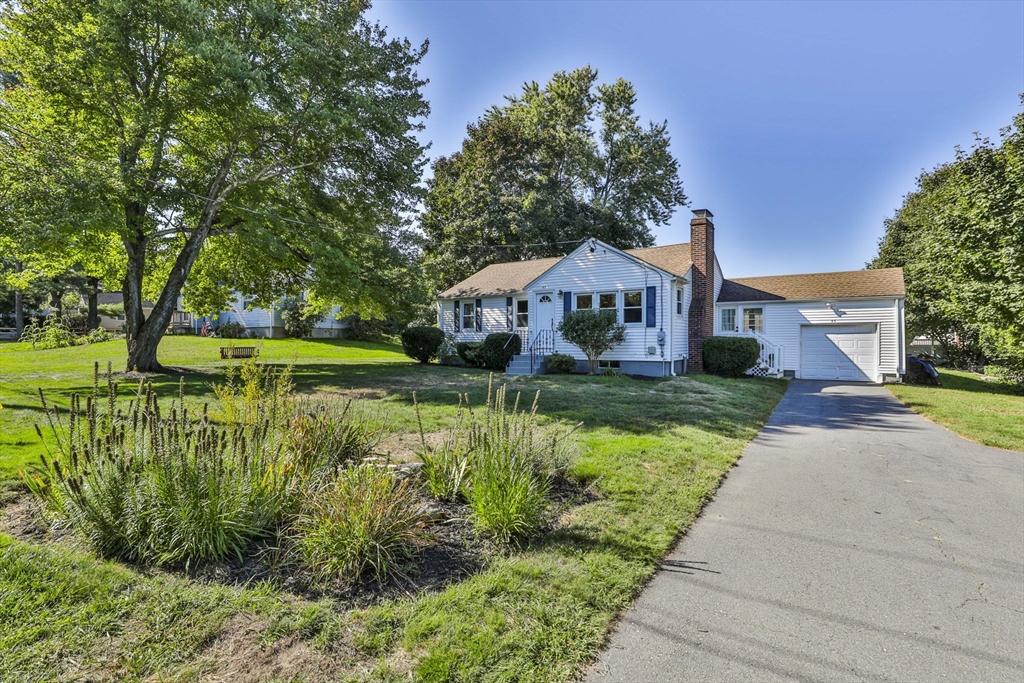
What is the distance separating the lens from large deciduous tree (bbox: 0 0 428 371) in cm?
1159

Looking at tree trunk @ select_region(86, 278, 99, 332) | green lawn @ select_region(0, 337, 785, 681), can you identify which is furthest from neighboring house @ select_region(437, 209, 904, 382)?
tree trunk @ select_region(86, 278, 99, 332)

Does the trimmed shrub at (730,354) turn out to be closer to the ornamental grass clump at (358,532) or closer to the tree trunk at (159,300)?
the ornamental grass clump at (358,532)

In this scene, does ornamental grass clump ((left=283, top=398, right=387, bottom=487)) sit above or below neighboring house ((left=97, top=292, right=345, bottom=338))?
below

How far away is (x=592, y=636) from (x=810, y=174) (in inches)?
798

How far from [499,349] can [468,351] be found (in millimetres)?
1767

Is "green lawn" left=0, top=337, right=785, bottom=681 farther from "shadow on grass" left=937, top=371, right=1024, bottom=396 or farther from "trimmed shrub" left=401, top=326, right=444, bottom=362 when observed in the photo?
"shadow on grass" left=937, top=371, right=1024, bottom=396

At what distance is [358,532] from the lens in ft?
10.4

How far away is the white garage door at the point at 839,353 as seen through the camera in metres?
18.4

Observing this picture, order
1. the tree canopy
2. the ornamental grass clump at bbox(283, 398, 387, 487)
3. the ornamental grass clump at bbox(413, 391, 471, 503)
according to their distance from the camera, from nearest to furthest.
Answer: the ornamental grass clump at bbox(283, 398, 387, 487)
the ornamental grass clump at bbox(413, 391, 471, 503)
the tree canopy

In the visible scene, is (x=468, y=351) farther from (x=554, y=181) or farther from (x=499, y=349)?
(x=554, y=181)

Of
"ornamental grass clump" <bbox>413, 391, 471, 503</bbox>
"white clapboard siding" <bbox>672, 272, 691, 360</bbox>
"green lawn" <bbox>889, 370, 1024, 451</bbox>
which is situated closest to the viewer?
"ornamental grass clump" <bbox>413, 391, 471, 503</bbox>

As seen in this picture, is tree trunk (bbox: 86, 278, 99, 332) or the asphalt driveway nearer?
the asphalt driveway

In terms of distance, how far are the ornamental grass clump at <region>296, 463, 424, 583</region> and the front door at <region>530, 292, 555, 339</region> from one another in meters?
16.1

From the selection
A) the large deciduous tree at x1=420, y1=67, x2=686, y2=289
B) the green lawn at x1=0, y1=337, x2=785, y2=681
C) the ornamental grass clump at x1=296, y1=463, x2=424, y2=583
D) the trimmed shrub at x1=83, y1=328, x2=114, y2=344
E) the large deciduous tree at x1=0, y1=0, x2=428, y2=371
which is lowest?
the green lawn at x1=0, y1=337, x2=785, y2=681
